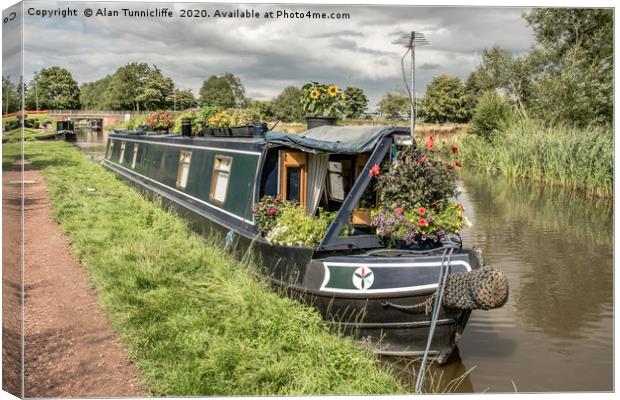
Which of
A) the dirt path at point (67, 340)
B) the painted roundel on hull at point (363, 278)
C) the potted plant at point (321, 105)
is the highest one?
the potted plant at point (321, 105)

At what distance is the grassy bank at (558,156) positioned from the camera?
42.3ft

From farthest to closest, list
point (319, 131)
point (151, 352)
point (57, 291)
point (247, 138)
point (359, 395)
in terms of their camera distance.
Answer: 1. point (247, 138)
2. point (319, 131)
3. point (57, 291)
4. point (151, 352)
5. point (359, 395)

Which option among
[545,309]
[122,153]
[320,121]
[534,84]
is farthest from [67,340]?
[534,84]

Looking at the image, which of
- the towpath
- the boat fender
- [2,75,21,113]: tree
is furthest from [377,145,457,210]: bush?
[2,75,21,113]: tree

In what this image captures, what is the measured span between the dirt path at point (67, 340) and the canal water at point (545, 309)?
257 centimetres

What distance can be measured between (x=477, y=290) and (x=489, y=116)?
775 inches

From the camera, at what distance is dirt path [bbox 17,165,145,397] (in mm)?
3975

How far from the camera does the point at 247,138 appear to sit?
24.4 feet

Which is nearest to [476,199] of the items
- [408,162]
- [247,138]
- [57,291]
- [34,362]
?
[247,138]

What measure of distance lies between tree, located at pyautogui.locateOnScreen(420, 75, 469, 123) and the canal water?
24661mm

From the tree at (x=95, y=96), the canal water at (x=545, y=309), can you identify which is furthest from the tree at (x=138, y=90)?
the canal water at (x=545, y=309)

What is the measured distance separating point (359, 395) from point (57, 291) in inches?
125

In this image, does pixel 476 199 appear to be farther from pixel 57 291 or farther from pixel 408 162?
pixel 57 291

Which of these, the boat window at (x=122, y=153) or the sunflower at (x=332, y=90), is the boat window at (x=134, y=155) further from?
the sunflower at (x=332, y=90)
